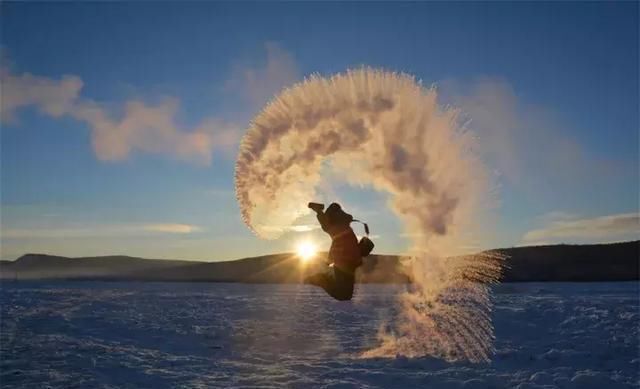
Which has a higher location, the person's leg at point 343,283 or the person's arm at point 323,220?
the person's arm at point 323,220

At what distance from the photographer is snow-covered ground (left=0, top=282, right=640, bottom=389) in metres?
21.6

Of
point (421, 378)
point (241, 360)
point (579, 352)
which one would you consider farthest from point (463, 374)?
point (241, 360)

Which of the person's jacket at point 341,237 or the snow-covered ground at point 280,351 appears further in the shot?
the snow-covered ground at point 280,351

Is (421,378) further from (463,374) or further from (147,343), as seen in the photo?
(147,343)

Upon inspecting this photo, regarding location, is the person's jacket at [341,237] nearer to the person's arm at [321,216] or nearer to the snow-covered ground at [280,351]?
the person's arm at [321,216]

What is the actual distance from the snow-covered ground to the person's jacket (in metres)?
9.07

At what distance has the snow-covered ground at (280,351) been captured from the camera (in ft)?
70.9

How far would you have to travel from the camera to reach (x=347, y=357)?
85.1ft

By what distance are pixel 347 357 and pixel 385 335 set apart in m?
6.75

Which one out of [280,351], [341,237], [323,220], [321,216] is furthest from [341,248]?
[280,351]

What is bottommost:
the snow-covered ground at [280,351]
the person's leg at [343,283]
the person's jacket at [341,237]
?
the snow-covered ground at [280,351]

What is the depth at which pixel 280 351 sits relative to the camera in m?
27.8

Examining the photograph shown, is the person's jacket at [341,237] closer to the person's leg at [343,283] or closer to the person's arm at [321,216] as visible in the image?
the person's arm at [321,216]

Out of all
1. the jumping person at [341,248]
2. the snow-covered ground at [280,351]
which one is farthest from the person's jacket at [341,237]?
the snow-covered ground at [280,351]
